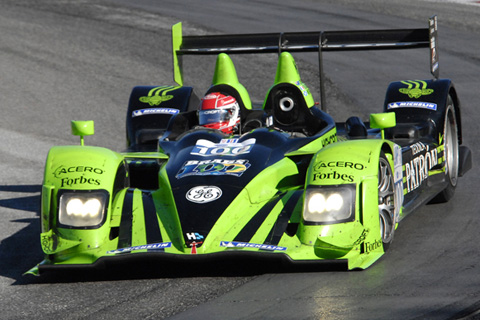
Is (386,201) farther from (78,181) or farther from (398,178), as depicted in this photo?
(78,181)

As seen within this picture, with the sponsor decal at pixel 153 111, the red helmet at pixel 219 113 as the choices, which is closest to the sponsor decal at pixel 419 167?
the red helmet at pixel 219 113

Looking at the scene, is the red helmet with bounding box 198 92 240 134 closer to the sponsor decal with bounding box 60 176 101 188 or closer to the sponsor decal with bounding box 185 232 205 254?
the sponsor decal with bounding box 60 176 101 188

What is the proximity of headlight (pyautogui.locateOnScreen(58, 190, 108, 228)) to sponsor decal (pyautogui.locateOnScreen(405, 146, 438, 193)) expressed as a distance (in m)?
2.74

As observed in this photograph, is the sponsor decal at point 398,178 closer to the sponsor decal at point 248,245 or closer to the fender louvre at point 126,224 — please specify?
the sponsor decal at point 248,245

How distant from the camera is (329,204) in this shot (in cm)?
659

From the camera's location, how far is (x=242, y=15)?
2219 cm

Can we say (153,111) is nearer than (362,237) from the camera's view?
No

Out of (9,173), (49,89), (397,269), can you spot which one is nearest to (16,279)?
(397,269)

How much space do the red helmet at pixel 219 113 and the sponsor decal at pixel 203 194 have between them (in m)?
1.60

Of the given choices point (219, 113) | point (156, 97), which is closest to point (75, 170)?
point (219, 113)

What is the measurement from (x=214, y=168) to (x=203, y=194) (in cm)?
37

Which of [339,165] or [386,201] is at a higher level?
[339,165]

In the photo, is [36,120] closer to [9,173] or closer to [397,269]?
[9,173]

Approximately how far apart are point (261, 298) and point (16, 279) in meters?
2.04
